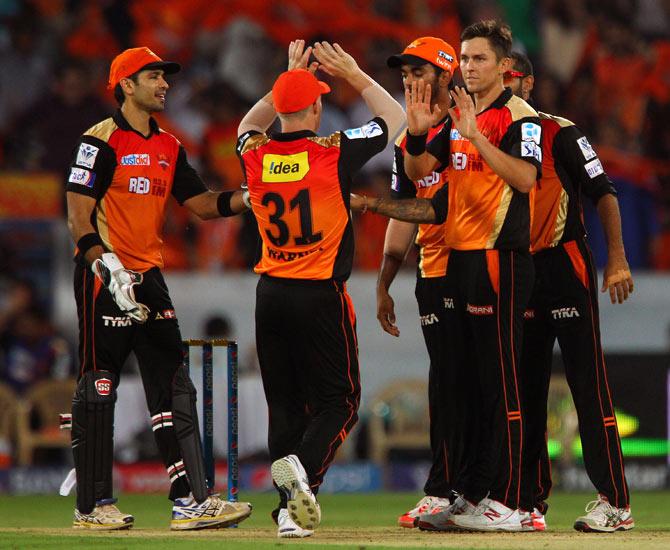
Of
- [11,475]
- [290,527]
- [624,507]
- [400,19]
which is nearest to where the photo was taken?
[290,527]

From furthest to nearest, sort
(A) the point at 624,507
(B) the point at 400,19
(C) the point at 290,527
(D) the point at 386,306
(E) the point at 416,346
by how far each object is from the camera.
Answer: (B) the point at 400,19
(E) the point at 416,346
(D) the point at 386,306
(A) the point at 624,507
(C) the point at 290,527

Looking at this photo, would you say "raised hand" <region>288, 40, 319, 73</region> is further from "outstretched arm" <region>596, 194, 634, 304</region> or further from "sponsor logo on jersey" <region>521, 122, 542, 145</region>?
"outstretched arm" <region>596, 194, 634, 304</region>

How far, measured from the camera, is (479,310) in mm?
5734

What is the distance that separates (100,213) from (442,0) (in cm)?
797

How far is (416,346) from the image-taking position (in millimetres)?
12586

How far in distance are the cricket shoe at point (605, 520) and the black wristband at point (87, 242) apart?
2.38m

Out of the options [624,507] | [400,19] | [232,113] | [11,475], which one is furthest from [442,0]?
[624,507]

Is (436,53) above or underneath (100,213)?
above

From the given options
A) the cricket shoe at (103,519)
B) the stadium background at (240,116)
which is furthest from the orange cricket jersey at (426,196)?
the stadium background at (240,116)

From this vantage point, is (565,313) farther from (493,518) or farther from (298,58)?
(298,58)

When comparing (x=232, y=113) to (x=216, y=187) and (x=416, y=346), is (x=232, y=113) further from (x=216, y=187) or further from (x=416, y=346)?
(x=416, y=346)

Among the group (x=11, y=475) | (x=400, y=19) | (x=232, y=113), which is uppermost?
(x=400, y=19)

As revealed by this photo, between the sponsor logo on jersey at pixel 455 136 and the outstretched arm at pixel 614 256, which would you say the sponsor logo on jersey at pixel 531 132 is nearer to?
the sponsor logo on jersey at pixel 455 136

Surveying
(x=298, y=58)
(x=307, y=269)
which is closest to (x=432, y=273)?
(x=307, y=269)
